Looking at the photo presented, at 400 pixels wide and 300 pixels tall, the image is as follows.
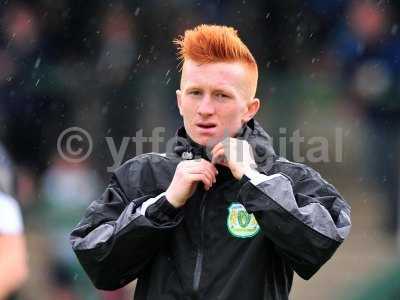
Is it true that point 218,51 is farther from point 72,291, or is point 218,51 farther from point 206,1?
point 206,1

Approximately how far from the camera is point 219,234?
8.46 ft

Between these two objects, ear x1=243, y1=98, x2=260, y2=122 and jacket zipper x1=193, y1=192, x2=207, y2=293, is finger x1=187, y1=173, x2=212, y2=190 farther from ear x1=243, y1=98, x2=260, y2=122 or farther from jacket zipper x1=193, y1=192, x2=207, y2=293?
ear x1=243, y1=98, x2=260, y2=122

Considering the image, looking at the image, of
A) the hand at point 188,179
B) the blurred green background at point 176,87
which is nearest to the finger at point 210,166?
the hand at point 188,179

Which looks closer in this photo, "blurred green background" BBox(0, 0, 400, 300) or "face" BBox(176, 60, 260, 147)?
"face" BBox(176, 60, 260, 147)

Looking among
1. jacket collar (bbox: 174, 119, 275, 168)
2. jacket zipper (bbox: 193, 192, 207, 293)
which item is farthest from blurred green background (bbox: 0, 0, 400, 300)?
jacket zipper (bbox: 193, 192, 207, 293)

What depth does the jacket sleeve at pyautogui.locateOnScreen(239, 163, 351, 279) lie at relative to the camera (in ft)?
7.95

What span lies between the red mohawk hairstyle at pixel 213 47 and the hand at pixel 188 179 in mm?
Result: 317

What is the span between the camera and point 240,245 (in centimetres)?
257

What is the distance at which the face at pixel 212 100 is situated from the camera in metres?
2.62

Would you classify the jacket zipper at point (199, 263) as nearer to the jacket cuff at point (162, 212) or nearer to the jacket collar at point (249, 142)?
the jacket cuff at point (162, 212)

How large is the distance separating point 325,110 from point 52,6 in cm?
191

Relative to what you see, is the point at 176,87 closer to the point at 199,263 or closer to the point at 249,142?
the point at 249,142

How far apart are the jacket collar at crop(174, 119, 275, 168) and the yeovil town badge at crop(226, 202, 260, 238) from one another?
0.16 meters

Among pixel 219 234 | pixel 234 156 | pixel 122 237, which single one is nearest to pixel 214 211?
pixel 219 234
